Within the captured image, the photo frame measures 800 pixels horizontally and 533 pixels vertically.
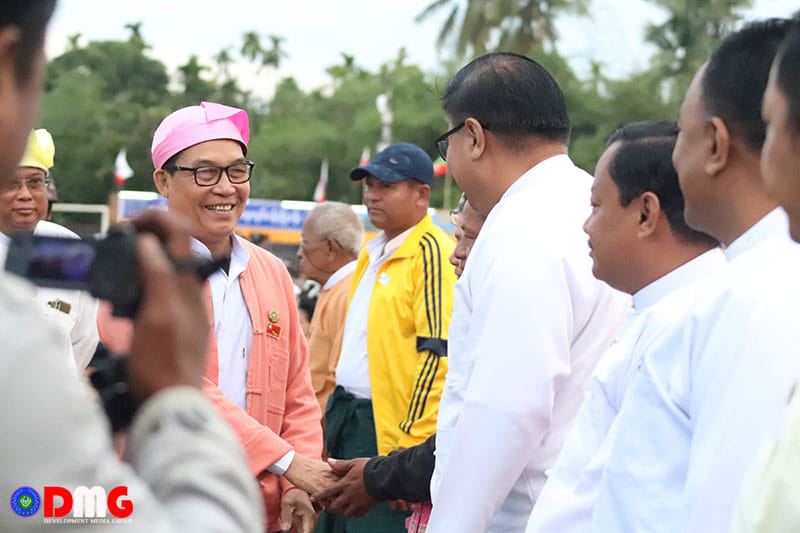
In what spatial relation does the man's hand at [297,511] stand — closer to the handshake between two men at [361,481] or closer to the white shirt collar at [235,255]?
the handshake between two men at [361,481]

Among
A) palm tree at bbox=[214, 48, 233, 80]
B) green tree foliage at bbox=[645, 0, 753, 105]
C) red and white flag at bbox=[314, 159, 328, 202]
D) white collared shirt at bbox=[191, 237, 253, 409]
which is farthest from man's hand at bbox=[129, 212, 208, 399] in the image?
palm tree at bbox=[214, 48, 233, 80]

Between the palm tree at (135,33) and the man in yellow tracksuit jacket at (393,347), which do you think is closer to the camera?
the man in yellow tracksuit jacket at (393,347)

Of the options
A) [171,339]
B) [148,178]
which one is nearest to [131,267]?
[171,339]

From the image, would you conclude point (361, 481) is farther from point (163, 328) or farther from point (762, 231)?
point (163, 328)

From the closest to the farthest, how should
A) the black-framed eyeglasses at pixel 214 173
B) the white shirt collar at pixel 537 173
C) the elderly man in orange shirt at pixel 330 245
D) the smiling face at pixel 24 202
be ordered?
1. the white shirt collar at pixel 537 173
2. the black-framed eyeglasses at pixel 214 173
3. the smiling face at pixel 24 202
4. the elderly man in orange shirt at pixel 330 245

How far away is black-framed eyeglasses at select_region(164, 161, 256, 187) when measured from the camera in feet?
12.9

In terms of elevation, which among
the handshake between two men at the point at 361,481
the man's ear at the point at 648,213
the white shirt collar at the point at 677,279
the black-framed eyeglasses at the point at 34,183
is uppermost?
the man's ear at the point at 648,213

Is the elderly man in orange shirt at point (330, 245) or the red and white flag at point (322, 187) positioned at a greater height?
the elderly man in orange shirt at point (330, 245)

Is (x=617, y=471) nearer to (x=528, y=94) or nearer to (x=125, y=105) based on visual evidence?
(x=528, y=94)

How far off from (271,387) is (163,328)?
2.68 meters

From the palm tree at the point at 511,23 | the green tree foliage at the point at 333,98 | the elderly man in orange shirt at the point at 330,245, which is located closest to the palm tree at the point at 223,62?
the green tree foliage at the point at 333,98

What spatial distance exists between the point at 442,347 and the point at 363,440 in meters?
0.89

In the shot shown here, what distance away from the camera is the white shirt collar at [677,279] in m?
2.85

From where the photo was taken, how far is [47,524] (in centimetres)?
110
